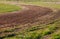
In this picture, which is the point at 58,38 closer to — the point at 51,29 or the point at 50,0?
the point at 51,29

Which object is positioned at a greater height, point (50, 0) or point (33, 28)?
point (33, 28)

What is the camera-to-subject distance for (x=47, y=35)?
27625 mm

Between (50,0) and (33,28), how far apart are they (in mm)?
50643

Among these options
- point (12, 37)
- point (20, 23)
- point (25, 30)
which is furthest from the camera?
point (20, 23)

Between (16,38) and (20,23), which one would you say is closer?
(16,38)

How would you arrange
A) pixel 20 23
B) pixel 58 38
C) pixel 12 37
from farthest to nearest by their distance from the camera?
pixel 20 23 → pixel 12 37 → pixel 58 38

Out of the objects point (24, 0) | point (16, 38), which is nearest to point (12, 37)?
point (16, 38)

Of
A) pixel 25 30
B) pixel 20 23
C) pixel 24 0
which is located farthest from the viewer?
pixel 24 0

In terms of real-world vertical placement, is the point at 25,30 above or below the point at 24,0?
above

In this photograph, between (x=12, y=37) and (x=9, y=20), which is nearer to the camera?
(x=12, y=37)

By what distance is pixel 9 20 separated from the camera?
37.9 meters

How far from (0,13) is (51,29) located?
15.7m

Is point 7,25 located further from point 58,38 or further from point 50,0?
point 50,0

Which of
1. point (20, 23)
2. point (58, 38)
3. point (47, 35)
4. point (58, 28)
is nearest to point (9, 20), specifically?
point (20, 23)
